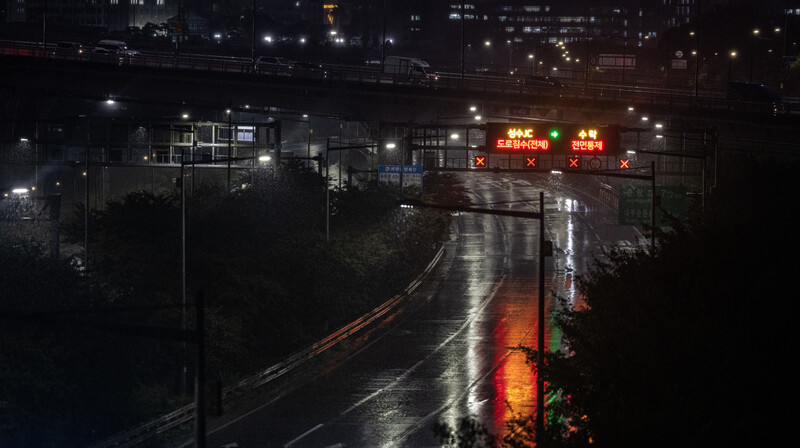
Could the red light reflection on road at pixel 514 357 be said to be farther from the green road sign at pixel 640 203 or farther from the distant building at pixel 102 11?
the distant building at pixel 102 11

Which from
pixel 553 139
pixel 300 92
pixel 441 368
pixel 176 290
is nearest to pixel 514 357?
pixel 441 368

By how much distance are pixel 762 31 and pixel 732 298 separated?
119682 mm

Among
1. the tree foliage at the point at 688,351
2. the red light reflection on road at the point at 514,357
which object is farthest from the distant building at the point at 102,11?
the tree foliage at the point at 688,351

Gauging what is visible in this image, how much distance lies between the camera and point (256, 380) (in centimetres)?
3838

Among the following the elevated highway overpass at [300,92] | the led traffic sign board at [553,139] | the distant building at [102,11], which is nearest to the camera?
the led traffic sign board at [553,139]

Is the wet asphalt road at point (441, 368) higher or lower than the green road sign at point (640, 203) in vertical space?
lower

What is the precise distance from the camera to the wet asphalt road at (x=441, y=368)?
110 feet

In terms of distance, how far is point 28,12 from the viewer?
179250 mm

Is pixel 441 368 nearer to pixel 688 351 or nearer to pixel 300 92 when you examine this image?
pixel 688 351

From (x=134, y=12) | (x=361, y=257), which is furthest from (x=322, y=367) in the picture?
(x=134, y=12)

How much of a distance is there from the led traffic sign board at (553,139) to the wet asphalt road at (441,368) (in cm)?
879

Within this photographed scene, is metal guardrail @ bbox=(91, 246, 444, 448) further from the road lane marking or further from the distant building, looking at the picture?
the distant building

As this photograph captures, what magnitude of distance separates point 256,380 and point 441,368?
7956 millimetres

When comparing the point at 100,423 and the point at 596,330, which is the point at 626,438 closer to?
the point at 596,330
